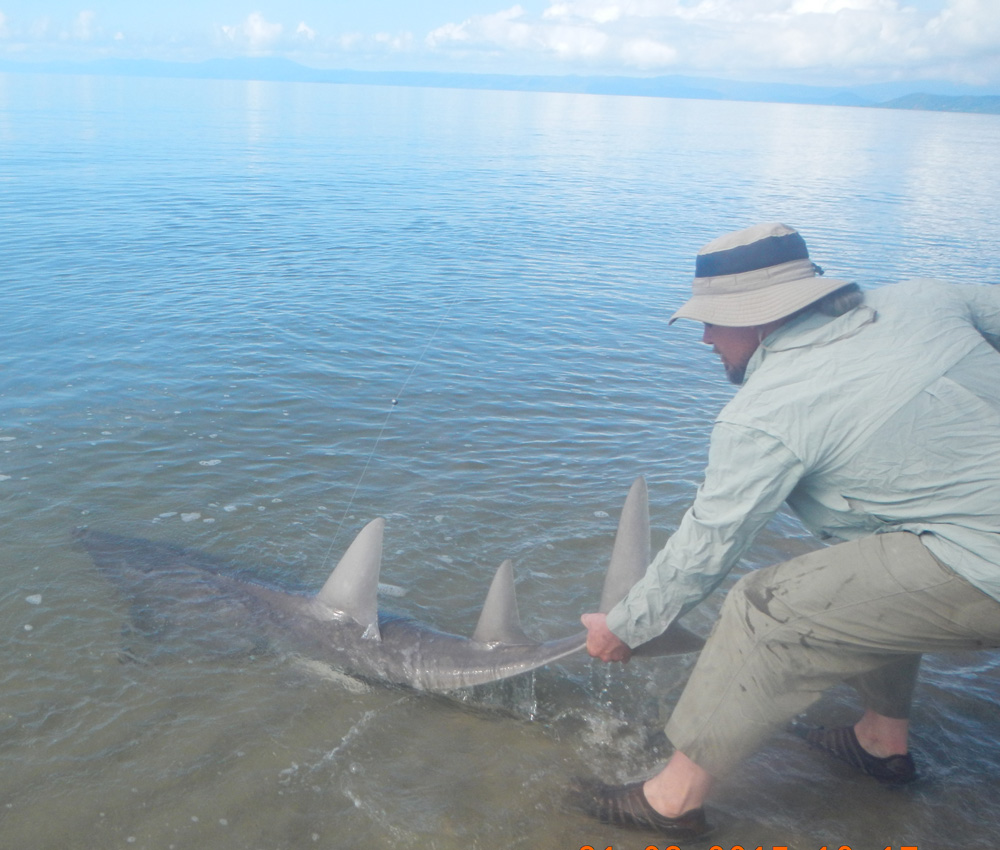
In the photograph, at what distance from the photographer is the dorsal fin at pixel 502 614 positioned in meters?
4.72

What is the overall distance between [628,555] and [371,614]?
1871mm

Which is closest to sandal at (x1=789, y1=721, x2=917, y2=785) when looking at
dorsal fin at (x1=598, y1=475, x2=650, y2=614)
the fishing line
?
dorsal fin at (x1=598, y1=475, x2=650, y2=614)

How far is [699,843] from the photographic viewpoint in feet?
12.5

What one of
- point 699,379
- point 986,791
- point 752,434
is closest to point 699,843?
point 986,791

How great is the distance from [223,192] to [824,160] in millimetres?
39414

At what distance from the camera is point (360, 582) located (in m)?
5.14

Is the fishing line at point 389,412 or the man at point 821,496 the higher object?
the man at point 821,496

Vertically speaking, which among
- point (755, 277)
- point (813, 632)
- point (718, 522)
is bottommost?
point (813, 632)

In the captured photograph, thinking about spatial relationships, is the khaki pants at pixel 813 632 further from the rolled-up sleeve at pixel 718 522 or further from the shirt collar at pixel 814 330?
the shirt collar at pixel 814 330

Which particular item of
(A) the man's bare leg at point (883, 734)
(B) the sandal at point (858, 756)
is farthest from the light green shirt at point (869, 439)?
(B) the sandal at point (858, 756)

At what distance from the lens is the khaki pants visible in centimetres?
309

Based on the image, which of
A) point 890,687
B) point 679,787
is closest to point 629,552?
point 679,787

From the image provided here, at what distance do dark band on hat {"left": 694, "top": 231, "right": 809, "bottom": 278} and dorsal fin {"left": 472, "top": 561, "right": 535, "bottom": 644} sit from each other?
2.25 meters

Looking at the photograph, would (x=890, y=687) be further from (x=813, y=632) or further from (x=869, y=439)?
(x=869, y=439)
